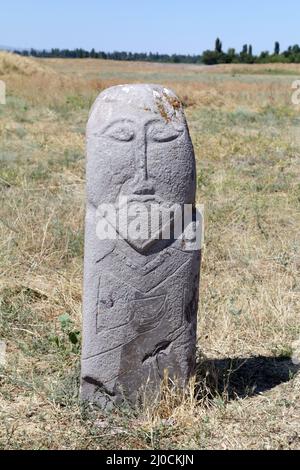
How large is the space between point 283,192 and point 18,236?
3.54 m

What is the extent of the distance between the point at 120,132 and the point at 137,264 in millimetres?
601

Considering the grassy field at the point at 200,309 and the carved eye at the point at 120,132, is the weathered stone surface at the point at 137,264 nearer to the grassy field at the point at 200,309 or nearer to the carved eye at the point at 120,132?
the carved eye at the point at 120,132

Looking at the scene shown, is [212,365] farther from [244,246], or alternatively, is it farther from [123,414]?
[244,246]

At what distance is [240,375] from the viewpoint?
364 cm

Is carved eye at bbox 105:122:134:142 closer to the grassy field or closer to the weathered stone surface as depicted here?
the weathered stone surface

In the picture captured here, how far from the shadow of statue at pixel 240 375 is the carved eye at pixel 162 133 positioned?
3.95 ft

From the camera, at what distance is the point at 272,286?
4.79 m

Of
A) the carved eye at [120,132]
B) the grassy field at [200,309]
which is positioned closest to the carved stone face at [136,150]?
the carved eye at [120,132]

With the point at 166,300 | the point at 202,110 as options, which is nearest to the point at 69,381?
the point at 166,300

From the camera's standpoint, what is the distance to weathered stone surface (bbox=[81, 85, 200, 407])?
9.53 ft

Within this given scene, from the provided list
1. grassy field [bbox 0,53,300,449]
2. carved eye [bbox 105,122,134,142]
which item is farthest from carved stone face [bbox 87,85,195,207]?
grassy field [bbox 0,53,300,449]

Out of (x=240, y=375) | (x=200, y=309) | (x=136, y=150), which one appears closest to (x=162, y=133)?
(x=136, y=150)

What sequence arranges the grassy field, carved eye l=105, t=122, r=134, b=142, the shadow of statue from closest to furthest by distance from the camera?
carved eye l=105, t=122, r=134, b=142, the grassy field, the shadow of statue

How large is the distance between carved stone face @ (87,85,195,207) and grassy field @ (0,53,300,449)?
3.28 ft
